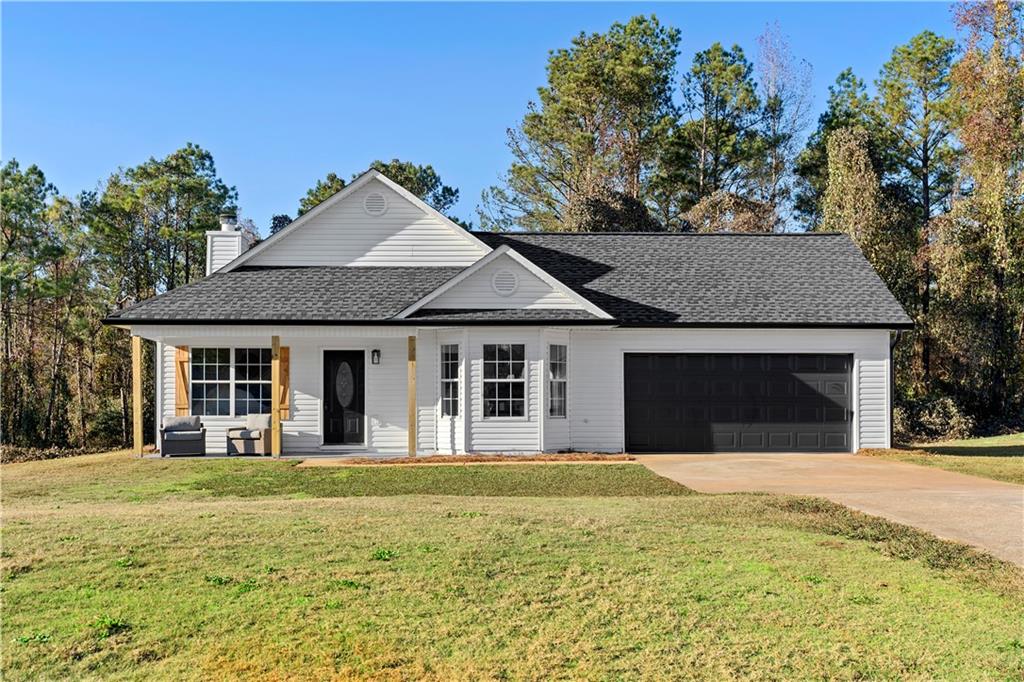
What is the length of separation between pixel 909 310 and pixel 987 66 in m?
8.15

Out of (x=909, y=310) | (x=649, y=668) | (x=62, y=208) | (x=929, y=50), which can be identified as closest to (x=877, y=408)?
(x=909, y=310)

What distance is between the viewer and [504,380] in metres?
18.9

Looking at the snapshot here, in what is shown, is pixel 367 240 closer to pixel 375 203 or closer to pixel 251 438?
pixel 375 203

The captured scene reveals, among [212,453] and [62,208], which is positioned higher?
[62,208]

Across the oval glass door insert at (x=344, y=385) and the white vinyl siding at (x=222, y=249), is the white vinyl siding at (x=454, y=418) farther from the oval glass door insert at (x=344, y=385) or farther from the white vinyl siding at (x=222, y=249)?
the white vinyl siding at (x=222, y=249)

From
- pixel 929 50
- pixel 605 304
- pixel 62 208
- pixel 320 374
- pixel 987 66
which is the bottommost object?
pixel 320 374

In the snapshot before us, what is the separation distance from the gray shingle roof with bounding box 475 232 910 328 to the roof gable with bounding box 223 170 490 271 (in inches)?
54.4

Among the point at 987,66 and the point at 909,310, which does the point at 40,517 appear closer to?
the point at 909,310

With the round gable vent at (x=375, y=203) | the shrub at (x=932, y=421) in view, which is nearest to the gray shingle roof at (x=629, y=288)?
the round gable vent at (x=375, y=203)

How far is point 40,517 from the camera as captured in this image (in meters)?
10.5

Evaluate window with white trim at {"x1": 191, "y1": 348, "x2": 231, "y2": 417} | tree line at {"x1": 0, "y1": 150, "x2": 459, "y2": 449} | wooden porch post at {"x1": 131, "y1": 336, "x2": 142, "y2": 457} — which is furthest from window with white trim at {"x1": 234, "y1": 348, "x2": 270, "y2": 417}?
tree line at {"x1": 0, "y1": 150, "x2": 459, "y2": 449}

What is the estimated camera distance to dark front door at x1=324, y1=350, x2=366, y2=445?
20.3 meters

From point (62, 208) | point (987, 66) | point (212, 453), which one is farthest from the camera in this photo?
point (62, 208)

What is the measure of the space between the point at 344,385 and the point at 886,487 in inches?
443
